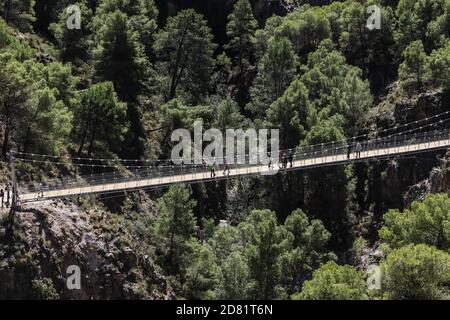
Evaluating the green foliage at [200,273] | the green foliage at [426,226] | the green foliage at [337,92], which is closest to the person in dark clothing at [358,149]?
the green foliage at [337,92]

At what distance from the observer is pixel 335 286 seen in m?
53.2

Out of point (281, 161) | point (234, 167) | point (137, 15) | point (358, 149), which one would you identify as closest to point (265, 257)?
point (234, 167)

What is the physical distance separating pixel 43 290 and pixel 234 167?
24.5m

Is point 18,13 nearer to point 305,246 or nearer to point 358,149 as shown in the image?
point 358,149

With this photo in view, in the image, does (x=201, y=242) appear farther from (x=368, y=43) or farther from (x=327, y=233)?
(x=368, y=43)

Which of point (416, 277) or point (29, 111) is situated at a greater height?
point (29, 111)

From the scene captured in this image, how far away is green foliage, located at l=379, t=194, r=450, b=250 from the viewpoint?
62.7m

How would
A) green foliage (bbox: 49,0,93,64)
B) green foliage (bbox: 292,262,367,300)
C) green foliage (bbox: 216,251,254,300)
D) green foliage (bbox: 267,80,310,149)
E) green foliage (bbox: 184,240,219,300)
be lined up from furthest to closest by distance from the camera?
green foliage (bbox: 49,0,93,64), green foliage (bbox: 267,80,310,149), green foliage (bbox: 184,240,219,300), green foliage (bbox: 216,251,254,300), green foliage (bbox: 292,262,367,300)

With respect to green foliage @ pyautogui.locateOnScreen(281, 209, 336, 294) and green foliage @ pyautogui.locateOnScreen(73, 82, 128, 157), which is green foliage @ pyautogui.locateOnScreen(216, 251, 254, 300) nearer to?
green foliage @ pyautogui.locateOnScreen(281, 209, 336, 294)

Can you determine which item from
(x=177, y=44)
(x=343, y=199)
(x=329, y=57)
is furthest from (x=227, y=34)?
(x=343, y=199)

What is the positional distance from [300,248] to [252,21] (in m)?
48.2

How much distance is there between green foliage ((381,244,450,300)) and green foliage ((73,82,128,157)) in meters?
34.1

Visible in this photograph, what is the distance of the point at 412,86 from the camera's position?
8994 centimetres

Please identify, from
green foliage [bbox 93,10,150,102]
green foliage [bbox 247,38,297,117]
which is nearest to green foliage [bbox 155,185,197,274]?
green foliage [bbox 93,10,150,102]
